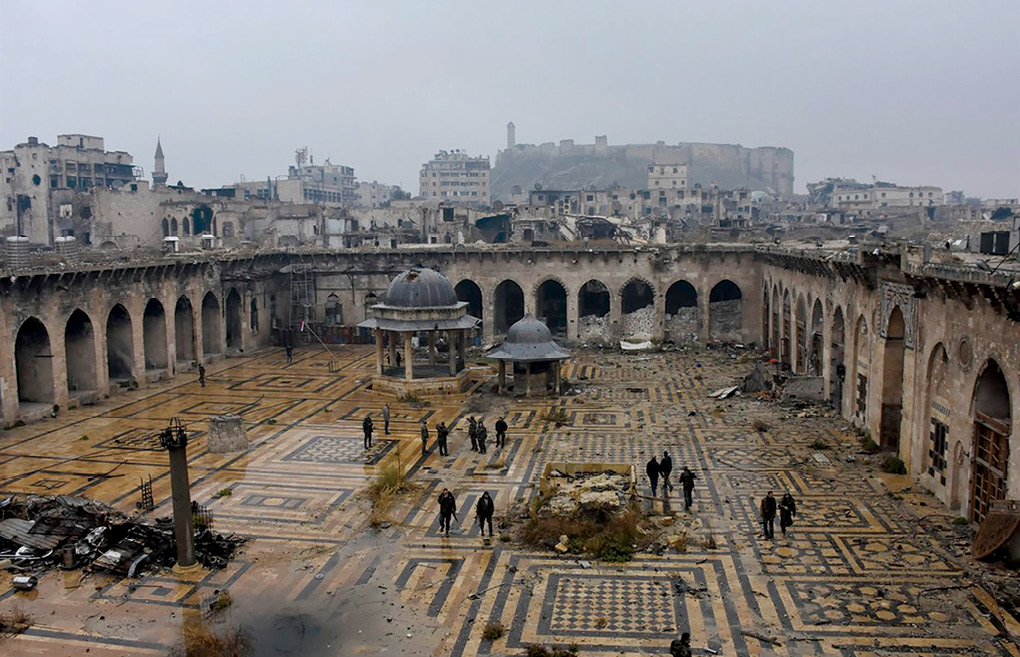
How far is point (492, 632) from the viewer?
46.8 feet

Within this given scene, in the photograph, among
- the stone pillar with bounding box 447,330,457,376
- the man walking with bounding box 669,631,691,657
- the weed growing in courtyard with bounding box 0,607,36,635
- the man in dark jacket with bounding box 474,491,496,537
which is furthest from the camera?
the stone pillar with bounding box 447,330,457,376

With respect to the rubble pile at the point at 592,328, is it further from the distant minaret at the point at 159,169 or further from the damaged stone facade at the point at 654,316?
the distant minaret at the point at 159,169

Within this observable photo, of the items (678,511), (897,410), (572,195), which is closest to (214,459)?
A: (678,511)

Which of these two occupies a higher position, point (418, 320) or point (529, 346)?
point (418, 320)

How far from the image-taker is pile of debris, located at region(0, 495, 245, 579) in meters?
17.4

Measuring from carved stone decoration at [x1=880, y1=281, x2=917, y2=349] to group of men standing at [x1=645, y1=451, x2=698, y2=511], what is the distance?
7.50 meters

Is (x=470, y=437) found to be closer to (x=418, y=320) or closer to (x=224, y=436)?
(x=224, y=436)

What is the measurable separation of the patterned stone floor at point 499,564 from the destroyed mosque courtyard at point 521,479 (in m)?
0.08

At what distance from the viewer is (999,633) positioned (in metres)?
13.8

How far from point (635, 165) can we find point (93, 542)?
149m

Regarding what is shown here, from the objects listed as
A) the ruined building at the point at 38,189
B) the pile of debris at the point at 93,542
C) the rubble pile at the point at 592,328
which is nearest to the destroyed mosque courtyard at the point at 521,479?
the pile of debris at the point at 93,542

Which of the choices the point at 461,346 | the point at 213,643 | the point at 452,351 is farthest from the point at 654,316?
the point at 213,643

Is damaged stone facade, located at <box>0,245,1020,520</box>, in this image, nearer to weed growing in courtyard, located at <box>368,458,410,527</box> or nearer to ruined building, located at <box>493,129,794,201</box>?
weed growing in courtyard, located at <box>368,458,410,527</box>

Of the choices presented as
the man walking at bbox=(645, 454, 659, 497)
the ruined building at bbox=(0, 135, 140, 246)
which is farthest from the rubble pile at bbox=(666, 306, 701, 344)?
the ruined building at bbox=(0, 135, 140, 246)
